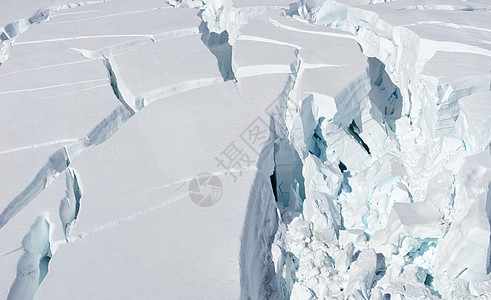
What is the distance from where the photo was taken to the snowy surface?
220cm

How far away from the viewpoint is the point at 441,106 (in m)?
2.98

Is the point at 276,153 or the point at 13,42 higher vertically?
the point at 13,42

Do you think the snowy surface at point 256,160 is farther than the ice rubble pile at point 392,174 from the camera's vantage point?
No

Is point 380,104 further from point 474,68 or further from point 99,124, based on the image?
point 99,124

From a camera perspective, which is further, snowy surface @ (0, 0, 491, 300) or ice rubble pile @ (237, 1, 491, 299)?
ice rubble pile @ (237, 1, 491, 299)

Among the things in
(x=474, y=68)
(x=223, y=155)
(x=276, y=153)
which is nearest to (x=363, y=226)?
(x=276, y=153)

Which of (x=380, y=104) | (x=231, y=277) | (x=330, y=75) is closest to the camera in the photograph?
(x=231, y=277)

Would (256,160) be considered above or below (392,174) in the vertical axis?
above

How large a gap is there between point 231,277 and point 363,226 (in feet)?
3.41

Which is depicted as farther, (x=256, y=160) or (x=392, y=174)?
(x=392, y=174)

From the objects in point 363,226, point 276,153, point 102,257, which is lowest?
point 363,226

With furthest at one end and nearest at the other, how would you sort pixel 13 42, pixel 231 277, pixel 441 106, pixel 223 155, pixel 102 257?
pixel 13 42 < pixel 441 106 < pixel 223 155 < pixel 102 257 < pixel 231 277

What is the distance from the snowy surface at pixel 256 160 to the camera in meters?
2.20

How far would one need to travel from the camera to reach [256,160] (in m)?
2.62
